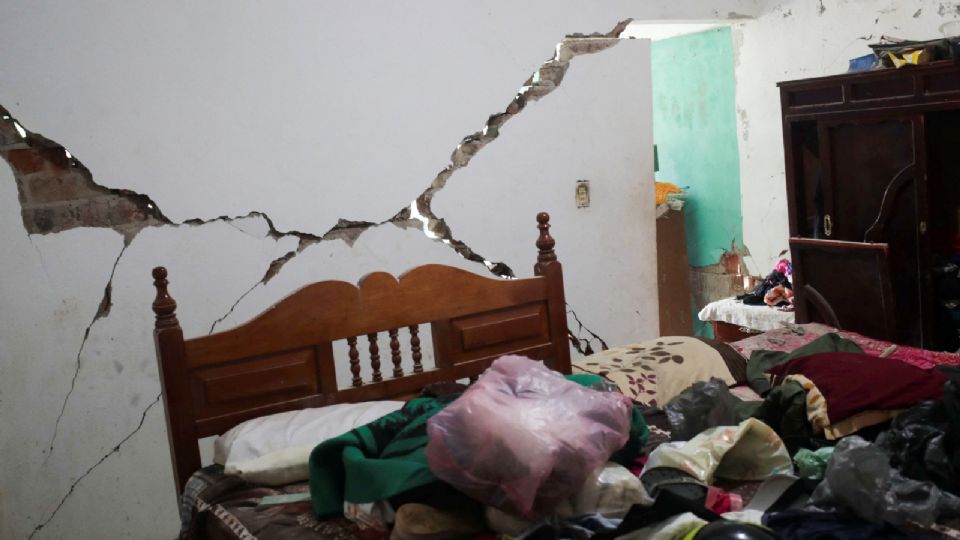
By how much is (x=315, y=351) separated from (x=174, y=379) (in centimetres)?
36

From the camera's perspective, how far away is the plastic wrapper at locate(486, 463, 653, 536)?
167cm

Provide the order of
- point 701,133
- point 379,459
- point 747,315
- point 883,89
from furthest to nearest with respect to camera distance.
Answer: point 701,133, point 747,315, point 883,89, point 379,459

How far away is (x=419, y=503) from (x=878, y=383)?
1071mm

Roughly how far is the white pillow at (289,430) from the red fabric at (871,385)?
100 centimetres

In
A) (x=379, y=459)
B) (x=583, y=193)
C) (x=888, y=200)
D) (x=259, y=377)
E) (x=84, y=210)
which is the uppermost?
(x=84, y=210)

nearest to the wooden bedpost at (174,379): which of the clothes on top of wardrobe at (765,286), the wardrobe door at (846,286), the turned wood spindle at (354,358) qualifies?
the turned wood spindle at (354,358)

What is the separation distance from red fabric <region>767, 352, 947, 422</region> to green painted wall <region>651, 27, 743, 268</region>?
2825mm

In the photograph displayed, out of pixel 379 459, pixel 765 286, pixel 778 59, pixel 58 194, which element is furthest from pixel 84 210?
pixel 778 59

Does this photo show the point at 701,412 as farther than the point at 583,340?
No

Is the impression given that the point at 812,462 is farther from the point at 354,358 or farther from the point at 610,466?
the point at 354,358

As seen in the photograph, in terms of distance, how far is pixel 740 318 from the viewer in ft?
14.4

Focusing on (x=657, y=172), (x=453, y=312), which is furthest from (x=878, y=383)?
(x=657, y=172)

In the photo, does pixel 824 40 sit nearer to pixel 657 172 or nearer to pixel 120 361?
pixel 657 172

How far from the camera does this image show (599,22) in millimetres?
4008
